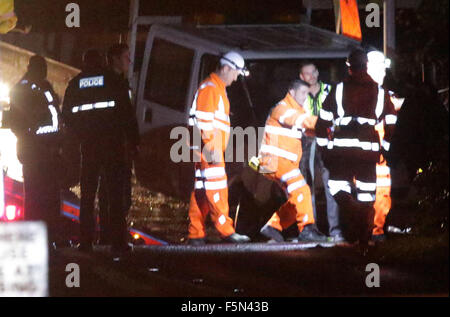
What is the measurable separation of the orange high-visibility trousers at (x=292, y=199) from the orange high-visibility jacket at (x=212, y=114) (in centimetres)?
74

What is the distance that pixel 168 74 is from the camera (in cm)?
1208

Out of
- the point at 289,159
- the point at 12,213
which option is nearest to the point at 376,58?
the point at 289,159

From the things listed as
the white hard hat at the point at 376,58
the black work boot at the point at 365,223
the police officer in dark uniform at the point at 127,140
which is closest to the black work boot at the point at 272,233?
the black work boot at the point at 365,223

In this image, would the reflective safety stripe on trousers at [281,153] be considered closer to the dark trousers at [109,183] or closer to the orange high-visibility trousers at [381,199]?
the orange high-visibility trousers at [381,199]

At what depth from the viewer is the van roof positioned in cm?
1150

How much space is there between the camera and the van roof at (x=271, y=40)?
1150 cm

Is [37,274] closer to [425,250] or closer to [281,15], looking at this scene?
[425,250]

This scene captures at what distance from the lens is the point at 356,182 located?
353 inches

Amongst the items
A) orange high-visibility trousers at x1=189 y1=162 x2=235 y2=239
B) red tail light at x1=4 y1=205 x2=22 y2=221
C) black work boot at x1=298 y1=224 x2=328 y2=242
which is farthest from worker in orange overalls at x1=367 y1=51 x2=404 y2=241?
red tail light at x1=4 y1=205 x2=22 y2=221
